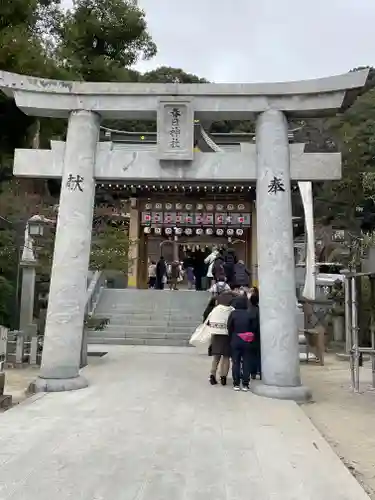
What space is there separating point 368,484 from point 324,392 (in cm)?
436

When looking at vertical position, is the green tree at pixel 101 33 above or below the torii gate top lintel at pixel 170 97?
above

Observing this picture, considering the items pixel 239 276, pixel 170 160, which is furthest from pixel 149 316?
pixel 170 160

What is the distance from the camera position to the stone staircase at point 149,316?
595 inches

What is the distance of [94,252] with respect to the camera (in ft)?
45.7

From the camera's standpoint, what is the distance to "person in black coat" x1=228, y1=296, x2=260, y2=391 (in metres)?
8.07

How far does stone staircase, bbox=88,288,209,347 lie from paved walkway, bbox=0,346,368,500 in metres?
7.08

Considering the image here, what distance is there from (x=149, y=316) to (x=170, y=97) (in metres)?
9.43

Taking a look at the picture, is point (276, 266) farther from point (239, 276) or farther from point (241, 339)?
point (239, 276)

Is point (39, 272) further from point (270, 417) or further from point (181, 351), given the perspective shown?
point (270, 417)

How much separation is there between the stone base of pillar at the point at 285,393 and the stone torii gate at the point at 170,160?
22.4 inches

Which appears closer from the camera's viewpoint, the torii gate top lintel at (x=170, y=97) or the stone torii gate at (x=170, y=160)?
the stone torii gate at (x=170, y=160)

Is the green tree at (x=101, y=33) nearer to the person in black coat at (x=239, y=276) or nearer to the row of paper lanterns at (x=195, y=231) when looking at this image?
the row of paper lanterns at (x=195, y=231)

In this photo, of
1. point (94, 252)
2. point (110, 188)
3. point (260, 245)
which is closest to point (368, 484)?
point (260, 245)

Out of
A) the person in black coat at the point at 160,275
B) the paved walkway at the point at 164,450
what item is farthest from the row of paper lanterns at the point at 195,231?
the paved walkway at the point at 164,450
